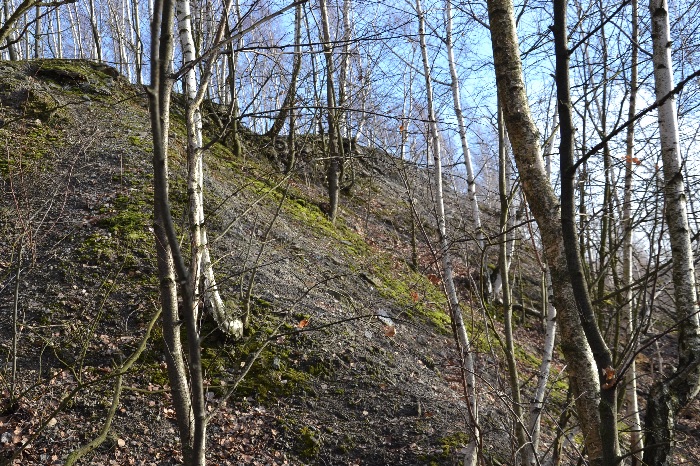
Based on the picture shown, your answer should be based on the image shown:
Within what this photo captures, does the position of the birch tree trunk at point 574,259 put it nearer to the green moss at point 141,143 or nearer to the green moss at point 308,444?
the green moss at point 308,444

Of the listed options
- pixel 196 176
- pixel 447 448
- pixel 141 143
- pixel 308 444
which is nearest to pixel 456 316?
pixel 447 448

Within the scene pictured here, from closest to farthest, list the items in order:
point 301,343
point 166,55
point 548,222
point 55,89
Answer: point 166,55
point 548,222
point 301,343
point 55,89

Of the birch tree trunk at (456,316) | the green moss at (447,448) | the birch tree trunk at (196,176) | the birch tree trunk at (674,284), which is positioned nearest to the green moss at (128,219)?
the birch tree trunk at (196,176)

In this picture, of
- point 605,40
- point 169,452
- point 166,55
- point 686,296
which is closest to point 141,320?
point 169,452

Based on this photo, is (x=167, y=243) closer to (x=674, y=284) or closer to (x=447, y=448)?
(x=674, y=284)

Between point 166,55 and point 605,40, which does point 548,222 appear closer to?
point 166,55

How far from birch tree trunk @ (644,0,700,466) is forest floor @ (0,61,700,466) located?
18cm

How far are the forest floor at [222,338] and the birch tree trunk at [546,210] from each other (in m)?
0.31

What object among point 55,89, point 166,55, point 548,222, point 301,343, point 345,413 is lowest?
point 345,413

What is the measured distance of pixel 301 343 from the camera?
5.12 metres

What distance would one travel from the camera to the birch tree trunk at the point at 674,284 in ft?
8.34

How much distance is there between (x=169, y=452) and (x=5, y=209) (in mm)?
3818

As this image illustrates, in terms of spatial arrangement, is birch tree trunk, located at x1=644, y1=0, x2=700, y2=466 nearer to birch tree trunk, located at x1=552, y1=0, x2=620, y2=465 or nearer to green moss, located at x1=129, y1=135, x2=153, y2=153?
birch tree trunk, located at x1=552, y1=0, x2=620, y2=465

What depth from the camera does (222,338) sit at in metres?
4.79
